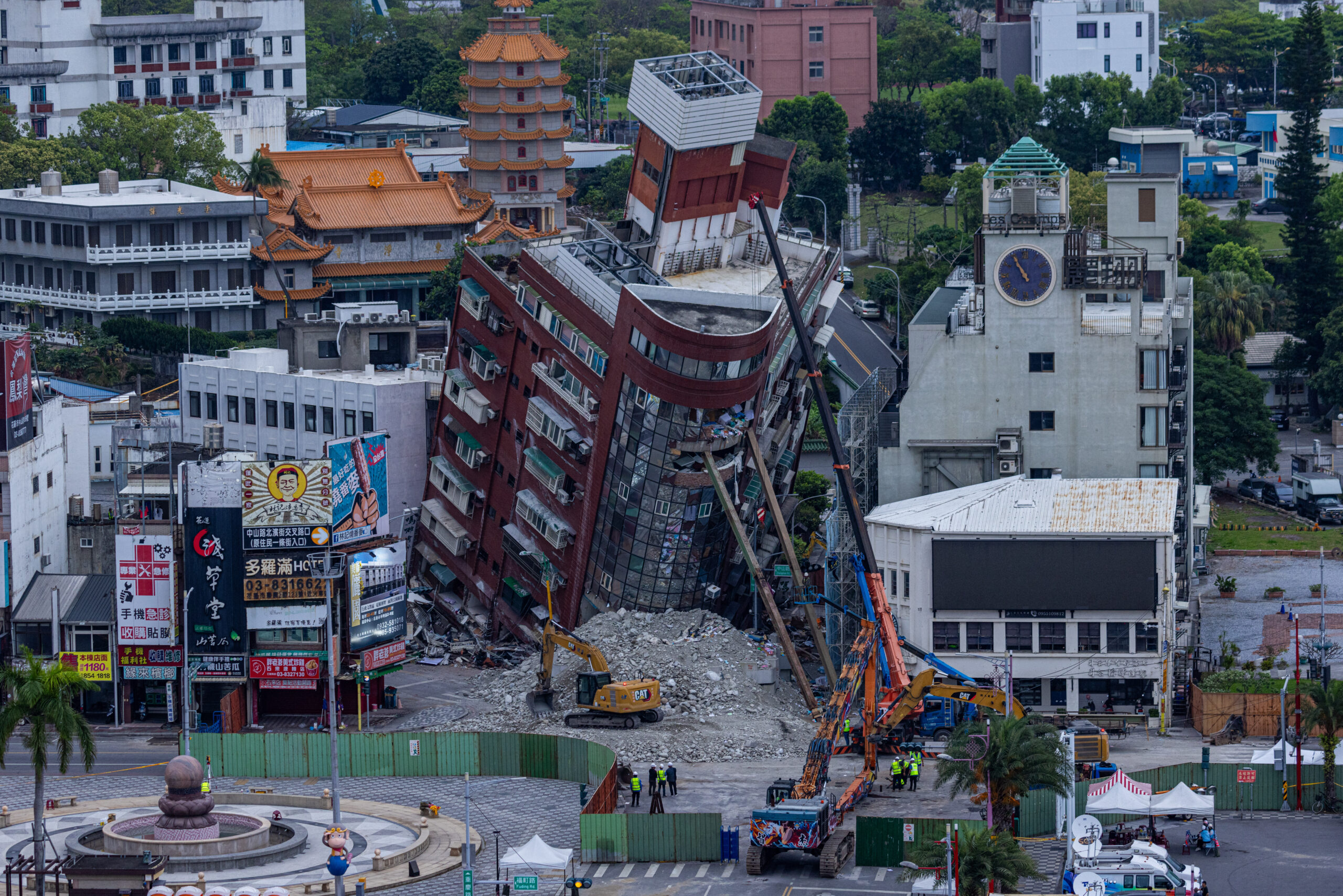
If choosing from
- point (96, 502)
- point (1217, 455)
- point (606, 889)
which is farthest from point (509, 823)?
point (1217, 455)

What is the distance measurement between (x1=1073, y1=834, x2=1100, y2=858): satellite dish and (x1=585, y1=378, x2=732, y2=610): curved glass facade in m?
36.2

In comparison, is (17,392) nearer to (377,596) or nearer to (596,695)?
(377,596)

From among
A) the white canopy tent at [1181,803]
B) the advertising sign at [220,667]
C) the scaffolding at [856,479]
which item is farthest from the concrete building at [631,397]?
the white canopy tent at [1181,803]

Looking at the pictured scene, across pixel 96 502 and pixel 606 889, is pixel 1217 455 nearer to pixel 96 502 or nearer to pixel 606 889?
pixel 96 502

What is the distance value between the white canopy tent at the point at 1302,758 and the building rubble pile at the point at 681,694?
20.1 metres

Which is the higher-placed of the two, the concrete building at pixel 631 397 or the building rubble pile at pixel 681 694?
the concrete building at pixel 631 397

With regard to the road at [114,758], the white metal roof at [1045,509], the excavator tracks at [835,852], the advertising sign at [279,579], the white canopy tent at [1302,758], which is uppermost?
the white metal roof at [1045,509]

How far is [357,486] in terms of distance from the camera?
130000 millimetres

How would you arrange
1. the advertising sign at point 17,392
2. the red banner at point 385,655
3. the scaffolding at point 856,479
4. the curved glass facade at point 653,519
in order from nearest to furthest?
1. the scaffolding at point 856,479
2. the red banner at point 385,655
3. the curved glass facade at point 653,519
4. the advertising sign at point 17,392

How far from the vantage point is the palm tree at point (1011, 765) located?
10088 centimetres

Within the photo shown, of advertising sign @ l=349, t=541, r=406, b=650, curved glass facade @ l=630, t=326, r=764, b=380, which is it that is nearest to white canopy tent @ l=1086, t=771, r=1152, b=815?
curved glass facade @ l=630, t=326, r=764, b=380

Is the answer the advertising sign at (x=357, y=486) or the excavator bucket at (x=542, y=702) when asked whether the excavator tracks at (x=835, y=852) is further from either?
the advertising sign at (x=357, y=486)

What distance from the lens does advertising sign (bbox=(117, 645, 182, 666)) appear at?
424ft

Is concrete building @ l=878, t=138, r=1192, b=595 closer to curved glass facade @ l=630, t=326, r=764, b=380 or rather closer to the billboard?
curved glass facade @ l=630, t=326, r=764, b=380
